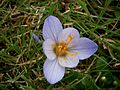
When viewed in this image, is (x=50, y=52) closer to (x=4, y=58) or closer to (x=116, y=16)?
(x=4, y=58)

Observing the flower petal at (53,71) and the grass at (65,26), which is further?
the grass at (65,26)

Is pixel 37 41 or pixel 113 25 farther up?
pixel 37 41

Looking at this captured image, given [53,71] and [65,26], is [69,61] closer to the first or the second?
[53,71]

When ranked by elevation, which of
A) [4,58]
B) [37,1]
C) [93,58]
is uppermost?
[37,1]

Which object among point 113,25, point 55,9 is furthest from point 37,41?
point 113,25

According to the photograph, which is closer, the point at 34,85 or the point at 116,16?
the point at 34,85

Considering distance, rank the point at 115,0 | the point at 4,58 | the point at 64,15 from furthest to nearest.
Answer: the point at 115,0, the point at 64,15, the point at 4,58

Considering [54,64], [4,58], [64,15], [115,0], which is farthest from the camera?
[115,0]
